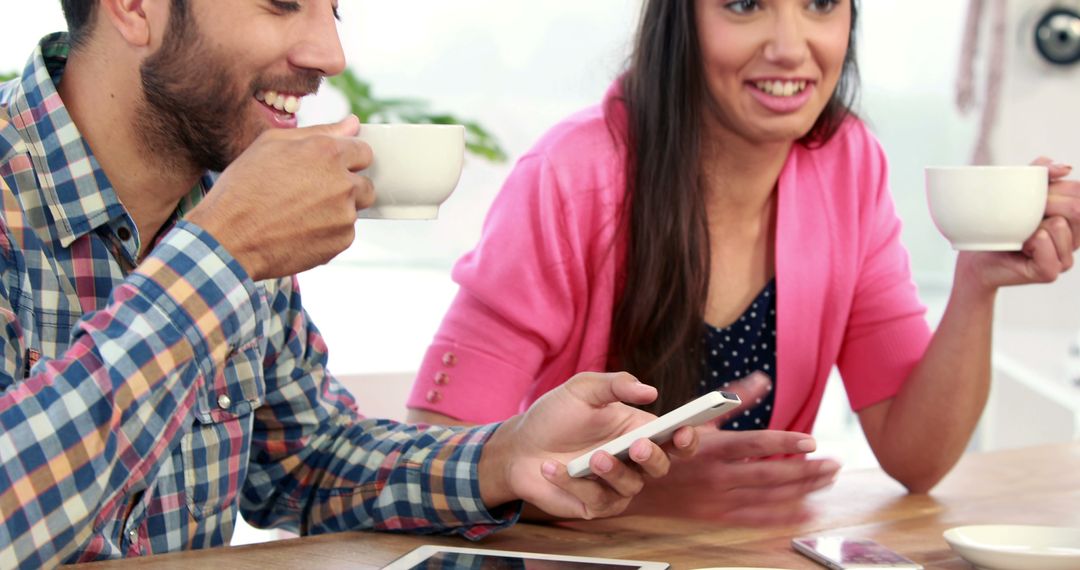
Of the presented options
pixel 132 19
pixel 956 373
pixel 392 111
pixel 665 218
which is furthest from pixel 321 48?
pixel 392 111

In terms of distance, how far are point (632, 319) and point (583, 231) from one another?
5.1 inches

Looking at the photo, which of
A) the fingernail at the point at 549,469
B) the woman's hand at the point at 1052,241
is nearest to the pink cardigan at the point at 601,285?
the woman's hand at the point at 1052,241

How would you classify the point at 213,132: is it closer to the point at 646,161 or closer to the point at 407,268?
the point at 646,161

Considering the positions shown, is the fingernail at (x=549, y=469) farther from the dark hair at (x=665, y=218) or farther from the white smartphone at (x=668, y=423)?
the dark hair at (x=665, y=218)

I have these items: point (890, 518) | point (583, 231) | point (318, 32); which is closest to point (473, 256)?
point (583, 231)

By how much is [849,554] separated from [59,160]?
769 millimetres

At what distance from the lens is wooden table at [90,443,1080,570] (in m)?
1.11

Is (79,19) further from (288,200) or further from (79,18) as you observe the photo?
(288,200)

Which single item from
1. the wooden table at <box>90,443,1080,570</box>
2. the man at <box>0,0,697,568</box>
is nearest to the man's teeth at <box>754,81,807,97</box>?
the wooden table at <box>90,443,1080,570</box>

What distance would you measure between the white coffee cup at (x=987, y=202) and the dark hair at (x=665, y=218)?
370 millimetres

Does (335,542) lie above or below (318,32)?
below

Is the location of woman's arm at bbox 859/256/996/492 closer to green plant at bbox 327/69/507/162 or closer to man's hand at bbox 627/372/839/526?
man's hand at bbox 627/372/839/526

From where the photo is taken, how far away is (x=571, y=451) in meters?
1.18

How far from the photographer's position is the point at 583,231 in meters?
1.68
